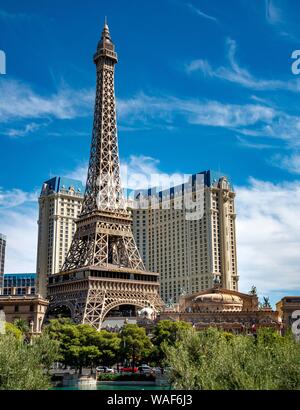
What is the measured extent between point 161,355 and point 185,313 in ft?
101

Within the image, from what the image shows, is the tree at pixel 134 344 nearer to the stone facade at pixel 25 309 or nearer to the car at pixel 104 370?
the car at pixel 104 370

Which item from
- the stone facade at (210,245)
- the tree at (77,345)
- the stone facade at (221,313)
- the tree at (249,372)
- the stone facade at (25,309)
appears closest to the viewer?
the tree at (249,372)

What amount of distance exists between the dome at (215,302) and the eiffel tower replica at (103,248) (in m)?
9.53

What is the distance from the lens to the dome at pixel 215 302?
417ft

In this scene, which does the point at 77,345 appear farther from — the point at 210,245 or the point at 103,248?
the point at 210,245

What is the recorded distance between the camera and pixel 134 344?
3698 inches

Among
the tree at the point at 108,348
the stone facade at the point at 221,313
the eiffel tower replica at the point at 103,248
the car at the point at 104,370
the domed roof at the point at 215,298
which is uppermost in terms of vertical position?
the eiffel tower replica at the point at 103,248

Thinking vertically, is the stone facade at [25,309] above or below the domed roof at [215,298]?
below

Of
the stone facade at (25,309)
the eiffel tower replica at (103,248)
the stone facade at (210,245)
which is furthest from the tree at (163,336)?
the stone facade at (210,245)

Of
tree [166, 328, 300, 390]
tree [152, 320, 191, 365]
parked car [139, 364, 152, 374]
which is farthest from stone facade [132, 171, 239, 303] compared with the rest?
tree [166, 328, 300, 390]

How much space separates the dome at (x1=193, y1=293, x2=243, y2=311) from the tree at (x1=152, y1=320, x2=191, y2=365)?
29420mm

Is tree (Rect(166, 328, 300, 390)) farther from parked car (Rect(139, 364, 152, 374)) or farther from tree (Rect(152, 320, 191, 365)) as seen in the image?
parked car (Rect(139, 364, 152, 374))

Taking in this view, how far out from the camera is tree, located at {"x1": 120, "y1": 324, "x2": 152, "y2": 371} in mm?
94056
